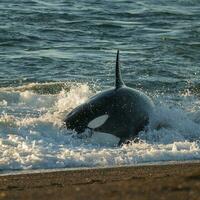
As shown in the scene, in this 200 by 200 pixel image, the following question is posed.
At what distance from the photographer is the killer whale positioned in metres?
10.4

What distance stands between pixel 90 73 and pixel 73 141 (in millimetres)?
7223

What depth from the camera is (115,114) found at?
35.2 feet

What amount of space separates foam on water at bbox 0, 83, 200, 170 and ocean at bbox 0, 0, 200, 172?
0.05 feet

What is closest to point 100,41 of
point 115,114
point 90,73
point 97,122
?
point 90,73

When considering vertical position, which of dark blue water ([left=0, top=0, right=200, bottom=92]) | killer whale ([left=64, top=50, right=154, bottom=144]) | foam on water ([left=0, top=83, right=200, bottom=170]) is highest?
killer whale ([left=64, top=50, right=154, bottom=144])

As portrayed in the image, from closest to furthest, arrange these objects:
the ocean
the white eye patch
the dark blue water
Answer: the ocean
the white eye patch
the dark blue water

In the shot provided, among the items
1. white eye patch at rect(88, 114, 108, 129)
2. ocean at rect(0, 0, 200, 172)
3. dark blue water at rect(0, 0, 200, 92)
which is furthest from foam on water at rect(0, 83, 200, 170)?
dark blue water at rect(0, 0, 200, 92)

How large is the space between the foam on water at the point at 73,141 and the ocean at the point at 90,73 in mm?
14

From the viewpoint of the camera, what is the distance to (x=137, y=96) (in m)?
11.4

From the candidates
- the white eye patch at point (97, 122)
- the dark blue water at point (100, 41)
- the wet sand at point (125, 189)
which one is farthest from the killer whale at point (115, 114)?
the dark blue water at point (100, 41)

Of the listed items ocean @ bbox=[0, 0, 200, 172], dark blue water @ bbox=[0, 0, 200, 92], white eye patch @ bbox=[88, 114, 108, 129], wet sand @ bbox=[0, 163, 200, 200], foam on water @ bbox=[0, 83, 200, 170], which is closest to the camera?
wet sand @ bbox=[0, 163, 200, 200]

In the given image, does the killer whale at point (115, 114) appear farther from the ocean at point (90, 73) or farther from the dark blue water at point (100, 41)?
the dark blue water at point (100, 41)

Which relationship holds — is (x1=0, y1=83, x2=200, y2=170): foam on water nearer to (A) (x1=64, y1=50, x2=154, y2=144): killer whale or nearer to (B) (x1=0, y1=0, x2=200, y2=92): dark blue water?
(A) (x1=64, y1=50, x2=154, y2=144): killer whale

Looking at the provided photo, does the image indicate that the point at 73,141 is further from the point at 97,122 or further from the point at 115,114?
the point at 115,114
